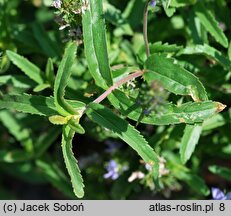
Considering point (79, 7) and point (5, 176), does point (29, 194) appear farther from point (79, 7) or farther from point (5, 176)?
point (79, 7)

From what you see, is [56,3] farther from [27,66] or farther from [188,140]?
[188,140]

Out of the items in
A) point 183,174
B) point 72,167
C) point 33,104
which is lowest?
point 183,174

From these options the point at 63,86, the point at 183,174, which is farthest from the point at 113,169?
the point at 63,86

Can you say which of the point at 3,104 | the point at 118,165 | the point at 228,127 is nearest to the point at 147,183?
the point at 118,165

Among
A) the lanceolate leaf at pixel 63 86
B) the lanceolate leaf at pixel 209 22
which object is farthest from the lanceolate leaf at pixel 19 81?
the lanceolate leaf at pixel 209 22

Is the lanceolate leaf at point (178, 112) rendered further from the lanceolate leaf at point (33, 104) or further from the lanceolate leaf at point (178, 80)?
the lanceolate leaf at point (33, 104)

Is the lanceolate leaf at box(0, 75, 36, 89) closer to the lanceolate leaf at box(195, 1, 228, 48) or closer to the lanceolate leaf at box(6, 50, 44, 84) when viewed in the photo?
the lanceolate leaf at box(6, 50, 44, 84)
